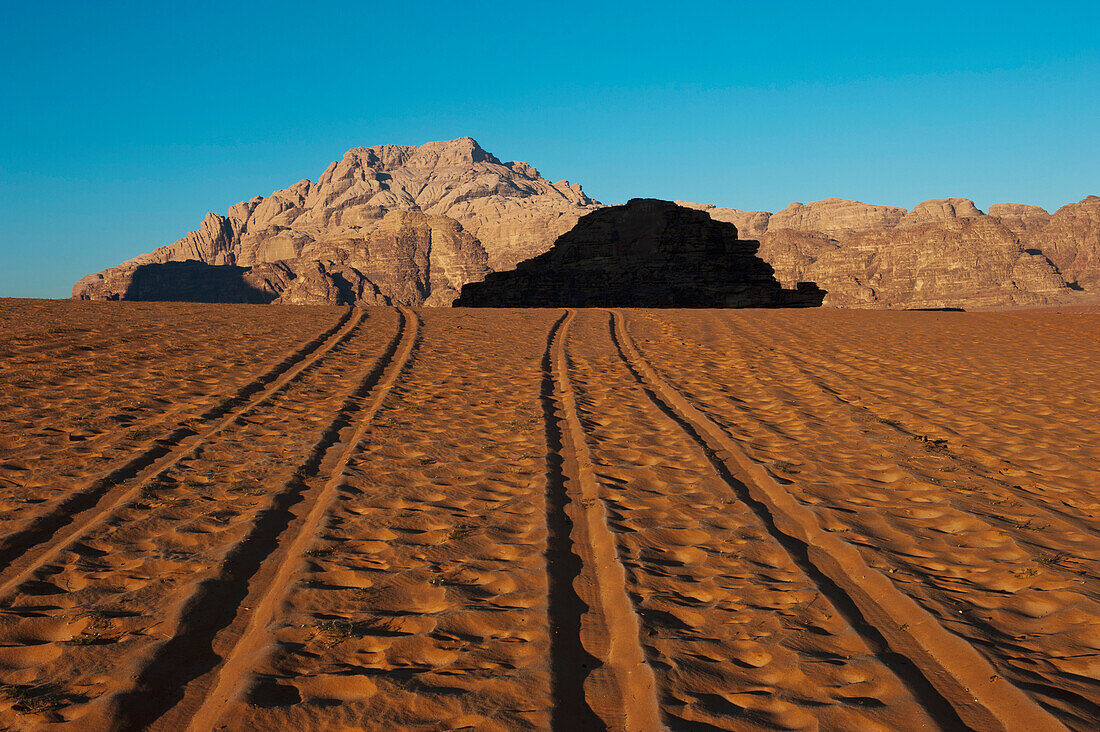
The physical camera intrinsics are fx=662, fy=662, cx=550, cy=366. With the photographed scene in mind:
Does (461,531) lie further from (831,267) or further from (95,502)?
(831,267)

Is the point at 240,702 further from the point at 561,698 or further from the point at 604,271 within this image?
the point at 604,271

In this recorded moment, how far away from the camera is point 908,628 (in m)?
3.86

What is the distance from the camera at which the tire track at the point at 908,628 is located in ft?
10.2

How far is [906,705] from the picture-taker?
315cm

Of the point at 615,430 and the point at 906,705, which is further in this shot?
the point at 615,430

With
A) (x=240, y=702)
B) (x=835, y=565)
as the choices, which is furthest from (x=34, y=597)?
(x=835, y=565)

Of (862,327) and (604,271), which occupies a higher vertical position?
(604,271)

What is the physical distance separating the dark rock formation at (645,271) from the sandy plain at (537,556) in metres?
34.4

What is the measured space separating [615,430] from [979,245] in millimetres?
180336

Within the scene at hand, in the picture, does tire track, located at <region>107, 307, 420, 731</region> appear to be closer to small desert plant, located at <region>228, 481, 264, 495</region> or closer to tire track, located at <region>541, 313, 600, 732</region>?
small desert plant, located at <region>228, 481, 264, 495</region>

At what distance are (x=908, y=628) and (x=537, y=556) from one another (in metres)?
2.36

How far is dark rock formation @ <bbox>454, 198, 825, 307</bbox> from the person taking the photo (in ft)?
147

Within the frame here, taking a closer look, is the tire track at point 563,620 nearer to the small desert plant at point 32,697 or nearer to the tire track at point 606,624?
the tire track at point 606,624

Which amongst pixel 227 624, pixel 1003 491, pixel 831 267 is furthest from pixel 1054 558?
pixel 831 267
